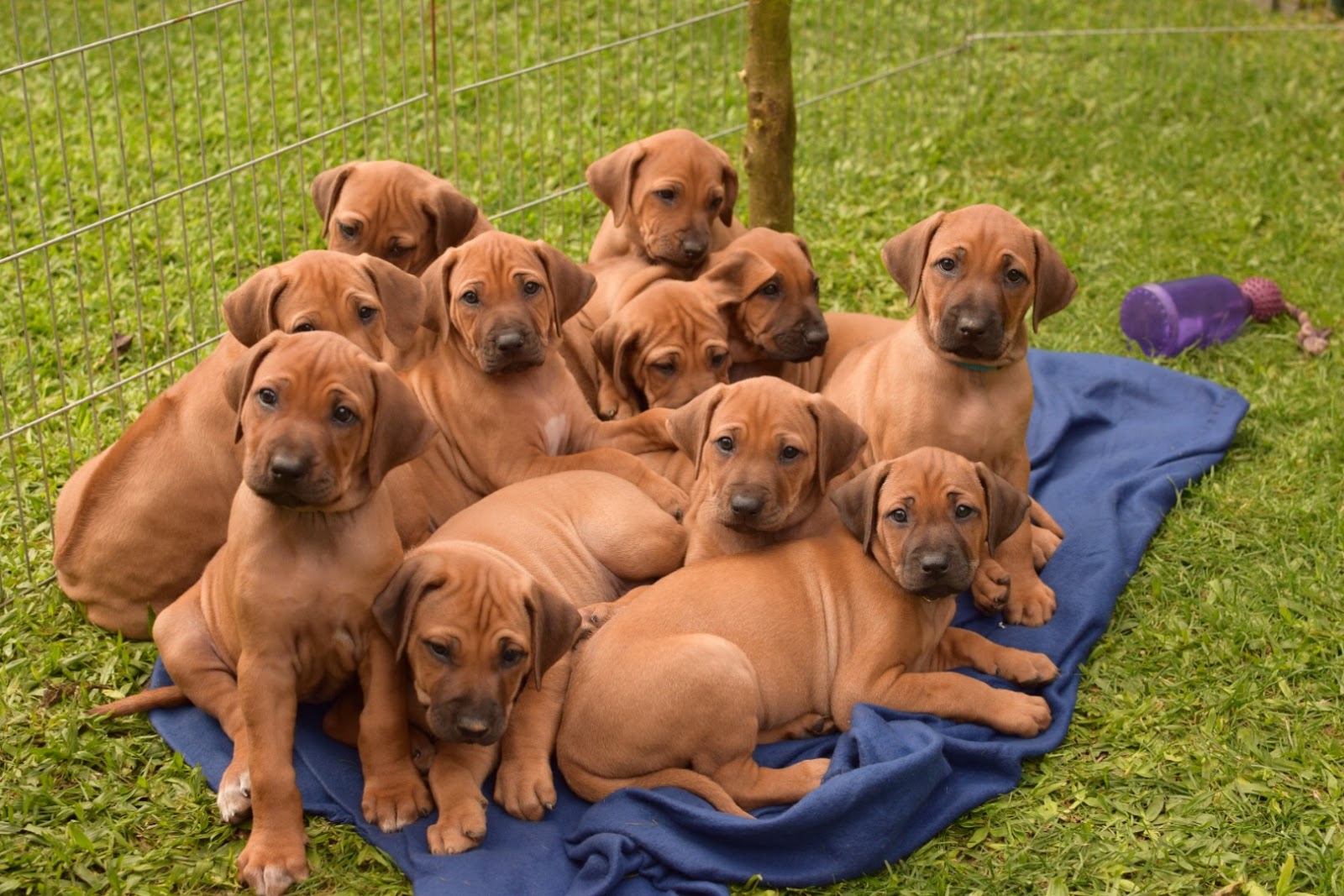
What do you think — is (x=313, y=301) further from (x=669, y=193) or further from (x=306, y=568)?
(x=669, y=193)

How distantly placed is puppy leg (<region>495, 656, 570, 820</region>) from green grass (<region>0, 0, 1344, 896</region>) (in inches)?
20.4

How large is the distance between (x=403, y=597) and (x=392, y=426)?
61 centimetres

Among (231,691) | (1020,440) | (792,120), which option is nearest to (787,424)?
(1020,440)

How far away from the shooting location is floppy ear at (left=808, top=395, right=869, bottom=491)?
253 inches

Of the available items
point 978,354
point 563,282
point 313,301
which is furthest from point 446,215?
point 978,354

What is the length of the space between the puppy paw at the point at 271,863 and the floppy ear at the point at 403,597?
75 centimetres

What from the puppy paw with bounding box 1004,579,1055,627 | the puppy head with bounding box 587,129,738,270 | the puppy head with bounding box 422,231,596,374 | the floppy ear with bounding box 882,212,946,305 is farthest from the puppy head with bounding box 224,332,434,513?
the puppy head with bounding box 587,129,738,270

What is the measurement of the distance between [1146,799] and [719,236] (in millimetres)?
4194

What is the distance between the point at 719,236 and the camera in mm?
8758

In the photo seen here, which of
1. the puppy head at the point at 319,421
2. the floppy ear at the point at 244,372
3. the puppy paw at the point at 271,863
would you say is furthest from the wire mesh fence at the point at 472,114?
the puppy paw at the point at 271,863

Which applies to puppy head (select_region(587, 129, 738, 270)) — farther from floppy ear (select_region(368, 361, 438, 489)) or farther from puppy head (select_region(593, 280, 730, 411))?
floppy ear (select_region(368, 361, 438, 489))

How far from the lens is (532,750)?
5754 millimetres

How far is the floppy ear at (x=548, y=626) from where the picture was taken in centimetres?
558

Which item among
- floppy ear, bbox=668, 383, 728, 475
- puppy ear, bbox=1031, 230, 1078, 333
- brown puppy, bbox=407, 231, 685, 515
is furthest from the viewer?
brown puppy, bbox=407, 231, 685, 515
